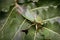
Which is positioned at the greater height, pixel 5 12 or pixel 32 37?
pixel 5 12

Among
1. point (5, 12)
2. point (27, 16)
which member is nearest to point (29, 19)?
point (27, 16)

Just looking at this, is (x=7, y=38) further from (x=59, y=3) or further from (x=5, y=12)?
(x=59, y=3)

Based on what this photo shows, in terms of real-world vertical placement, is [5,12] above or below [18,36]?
above

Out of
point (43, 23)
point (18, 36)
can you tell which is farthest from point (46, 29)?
point (18, 36)

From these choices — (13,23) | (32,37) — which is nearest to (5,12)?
(13,23)

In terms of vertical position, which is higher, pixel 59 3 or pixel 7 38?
pixel 59 3

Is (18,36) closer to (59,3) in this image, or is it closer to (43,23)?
(43,23)

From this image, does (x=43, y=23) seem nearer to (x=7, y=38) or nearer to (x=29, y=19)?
(x=29, y=19)
